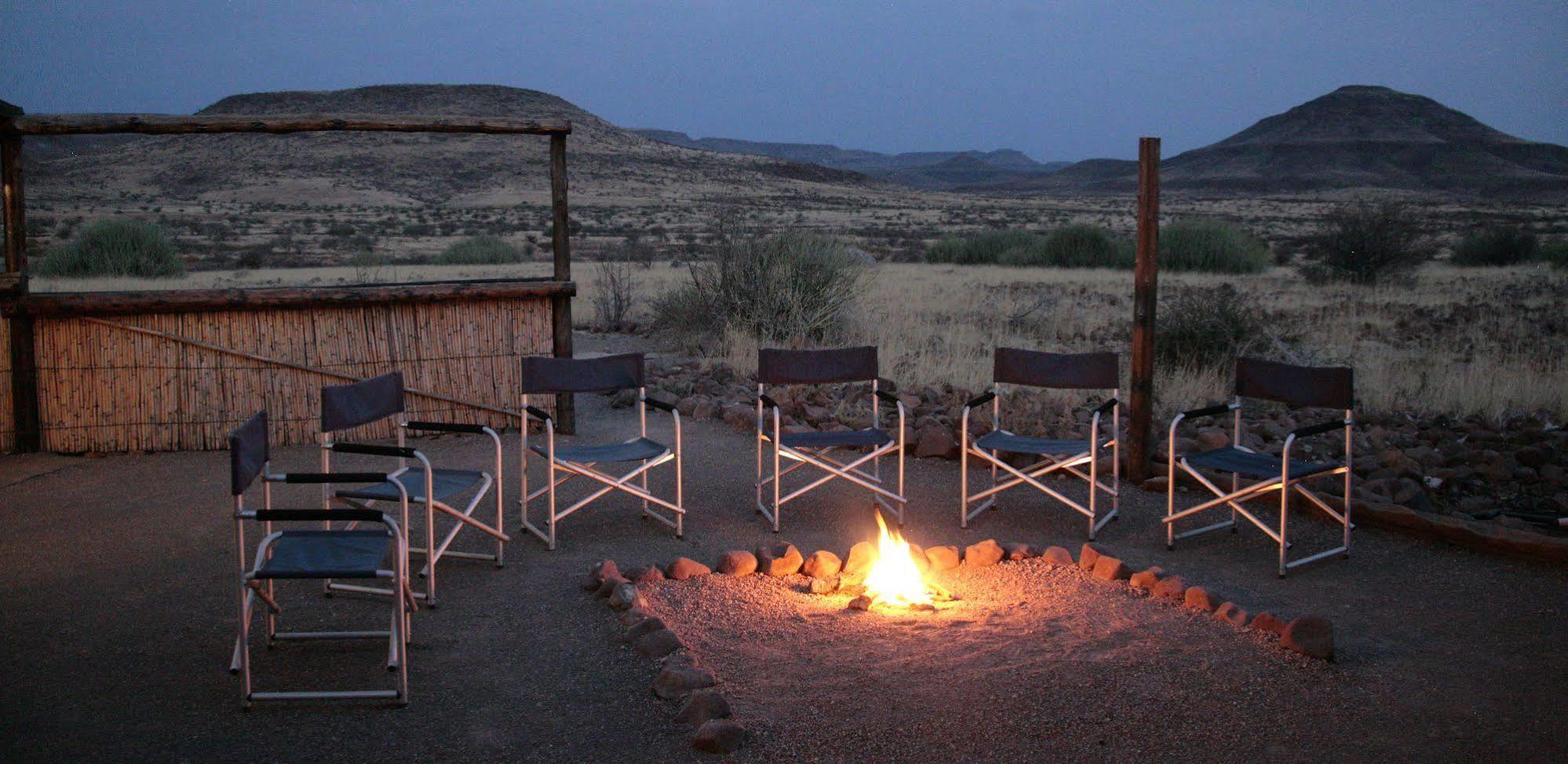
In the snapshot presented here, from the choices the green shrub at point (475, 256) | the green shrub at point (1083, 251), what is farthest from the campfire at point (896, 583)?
the green shrub at point (1083, 251)

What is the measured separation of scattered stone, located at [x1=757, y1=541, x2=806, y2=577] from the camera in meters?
4.83

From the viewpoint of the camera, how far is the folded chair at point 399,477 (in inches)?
173

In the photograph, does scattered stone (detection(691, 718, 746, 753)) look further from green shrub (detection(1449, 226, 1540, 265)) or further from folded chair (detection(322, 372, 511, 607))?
green shrub (detection(1449, 226, 1540, 265))

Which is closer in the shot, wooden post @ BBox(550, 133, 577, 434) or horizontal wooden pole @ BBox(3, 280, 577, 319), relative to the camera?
horizontal wooden pole @ BBox(3, 280, 577, 319)

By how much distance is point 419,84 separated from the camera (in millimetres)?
76750

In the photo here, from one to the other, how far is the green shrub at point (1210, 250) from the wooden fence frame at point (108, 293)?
1722 cm

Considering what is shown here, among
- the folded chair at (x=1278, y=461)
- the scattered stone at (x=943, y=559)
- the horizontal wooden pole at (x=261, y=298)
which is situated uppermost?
the horizontal wooden pole at (x=261, y=298)

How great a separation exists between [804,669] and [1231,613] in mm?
1537

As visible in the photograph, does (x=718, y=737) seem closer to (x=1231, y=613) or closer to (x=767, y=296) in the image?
(x=1231, y=613)

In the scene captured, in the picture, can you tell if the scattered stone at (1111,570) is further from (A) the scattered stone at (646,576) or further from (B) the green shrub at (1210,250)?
(B) the green shrub at (1210,250)

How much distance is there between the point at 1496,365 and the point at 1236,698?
8293 mm

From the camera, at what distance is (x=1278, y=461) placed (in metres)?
5.36

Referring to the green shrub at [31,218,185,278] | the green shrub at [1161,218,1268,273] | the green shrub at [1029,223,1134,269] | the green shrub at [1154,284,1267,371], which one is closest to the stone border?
the green shrub at [1154,284,1267,371]

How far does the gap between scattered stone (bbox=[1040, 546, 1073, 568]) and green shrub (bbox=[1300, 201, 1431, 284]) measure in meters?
16.6
